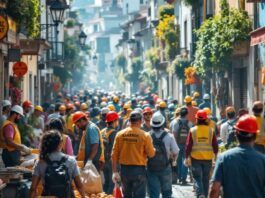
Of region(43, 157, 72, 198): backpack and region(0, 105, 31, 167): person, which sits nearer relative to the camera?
region(43, 157, 72, 198): backpack

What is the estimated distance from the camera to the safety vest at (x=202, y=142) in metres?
17.8

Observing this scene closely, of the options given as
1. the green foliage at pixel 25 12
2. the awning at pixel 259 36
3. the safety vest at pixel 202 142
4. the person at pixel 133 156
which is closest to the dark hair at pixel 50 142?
the person at pixel 133 156

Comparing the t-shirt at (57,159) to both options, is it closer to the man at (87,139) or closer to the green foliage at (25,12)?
the man at (87,139)

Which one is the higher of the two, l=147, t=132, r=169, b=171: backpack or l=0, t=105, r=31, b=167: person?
l=0, t=105, r=31, b=167: person

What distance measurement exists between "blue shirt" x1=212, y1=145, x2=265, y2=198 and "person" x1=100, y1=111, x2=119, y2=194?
853cm

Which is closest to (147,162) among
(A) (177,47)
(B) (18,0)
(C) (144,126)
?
(C) (144,126)

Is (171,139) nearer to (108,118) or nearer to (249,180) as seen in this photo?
(108,118)

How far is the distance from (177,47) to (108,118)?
117ft

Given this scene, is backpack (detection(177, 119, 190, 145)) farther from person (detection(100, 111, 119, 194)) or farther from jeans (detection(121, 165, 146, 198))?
jeans (detection(121, 165, 146, 198))

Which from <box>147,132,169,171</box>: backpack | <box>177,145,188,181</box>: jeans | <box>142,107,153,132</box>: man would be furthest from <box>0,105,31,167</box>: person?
<box>177,145,188,181</box>: jeans

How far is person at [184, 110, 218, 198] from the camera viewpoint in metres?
17.8

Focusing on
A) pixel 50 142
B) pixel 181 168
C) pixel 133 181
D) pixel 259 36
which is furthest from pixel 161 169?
pixel 259 36

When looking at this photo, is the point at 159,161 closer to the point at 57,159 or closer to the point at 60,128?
the point at 60,128

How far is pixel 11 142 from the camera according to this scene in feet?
55.3
